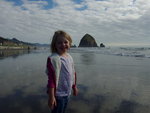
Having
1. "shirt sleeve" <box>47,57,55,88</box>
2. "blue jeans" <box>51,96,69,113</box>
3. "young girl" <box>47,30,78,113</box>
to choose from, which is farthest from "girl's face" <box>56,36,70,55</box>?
"blue jeans" <box>51,96,69,113</box>

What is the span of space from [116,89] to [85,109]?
2.38m

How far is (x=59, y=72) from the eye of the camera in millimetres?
3045

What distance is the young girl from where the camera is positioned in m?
2.97

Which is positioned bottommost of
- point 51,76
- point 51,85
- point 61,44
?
point 51,85

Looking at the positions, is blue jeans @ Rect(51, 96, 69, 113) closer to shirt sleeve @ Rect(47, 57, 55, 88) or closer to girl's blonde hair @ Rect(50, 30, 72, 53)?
shirt sleeve @ Rect(47, 57, 55, 88)

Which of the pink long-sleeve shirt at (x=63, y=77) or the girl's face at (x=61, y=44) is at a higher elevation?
the girl's face at (x=61, y=44)

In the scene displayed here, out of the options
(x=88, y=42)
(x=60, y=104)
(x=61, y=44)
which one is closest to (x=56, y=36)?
(x=61, y=44)

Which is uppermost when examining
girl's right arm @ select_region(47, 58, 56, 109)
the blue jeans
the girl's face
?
the girl's face

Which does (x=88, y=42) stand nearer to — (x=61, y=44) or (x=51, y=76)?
(x=61, y=44)

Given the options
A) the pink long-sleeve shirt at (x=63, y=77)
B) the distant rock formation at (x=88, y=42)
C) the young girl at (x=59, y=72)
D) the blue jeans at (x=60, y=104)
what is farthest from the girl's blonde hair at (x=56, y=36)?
the distant rock formation at (x=88, y=42)

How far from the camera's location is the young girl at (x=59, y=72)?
2967mm

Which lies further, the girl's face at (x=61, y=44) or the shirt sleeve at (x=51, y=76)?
the girl's face at (x=61, y=44)

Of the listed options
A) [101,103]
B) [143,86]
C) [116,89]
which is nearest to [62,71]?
[101,103]

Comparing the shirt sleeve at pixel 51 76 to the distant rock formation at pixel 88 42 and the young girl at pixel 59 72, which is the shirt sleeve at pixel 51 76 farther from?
the distant rock formation at pixel 88 42
